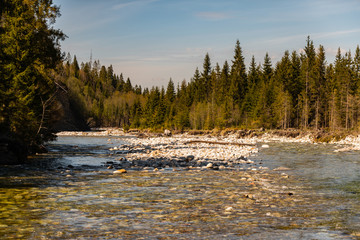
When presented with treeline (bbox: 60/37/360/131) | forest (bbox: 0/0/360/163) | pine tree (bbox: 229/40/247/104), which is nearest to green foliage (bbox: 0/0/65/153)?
forest (bbox: 0/0/360/163)

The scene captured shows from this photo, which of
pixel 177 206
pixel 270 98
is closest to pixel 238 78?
pixel 270 98

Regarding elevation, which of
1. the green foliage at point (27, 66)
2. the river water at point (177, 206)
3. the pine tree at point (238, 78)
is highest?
the pine tree at point (238, 78)

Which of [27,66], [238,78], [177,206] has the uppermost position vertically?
[238,78]

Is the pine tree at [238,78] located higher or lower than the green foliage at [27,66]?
higher

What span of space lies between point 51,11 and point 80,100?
452ft

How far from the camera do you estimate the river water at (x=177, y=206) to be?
23.3 feet

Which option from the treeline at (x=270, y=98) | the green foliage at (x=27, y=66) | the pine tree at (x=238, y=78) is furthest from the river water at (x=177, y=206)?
the pine tree at (x=238, y=78)

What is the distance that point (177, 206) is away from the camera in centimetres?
948

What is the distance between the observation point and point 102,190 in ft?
38.5

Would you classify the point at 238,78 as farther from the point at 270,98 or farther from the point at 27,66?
the point at 27,66

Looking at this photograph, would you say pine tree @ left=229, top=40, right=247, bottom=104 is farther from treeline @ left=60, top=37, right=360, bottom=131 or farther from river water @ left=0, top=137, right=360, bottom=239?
river water @ left=0, top=137, right=360, bottom=239

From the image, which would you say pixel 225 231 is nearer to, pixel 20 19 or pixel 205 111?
pixel 20 19

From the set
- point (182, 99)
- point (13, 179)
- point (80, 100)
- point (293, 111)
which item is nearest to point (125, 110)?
point (80, 100)

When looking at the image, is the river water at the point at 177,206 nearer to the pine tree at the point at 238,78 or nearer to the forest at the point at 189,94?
the forest at the point at 189,94
